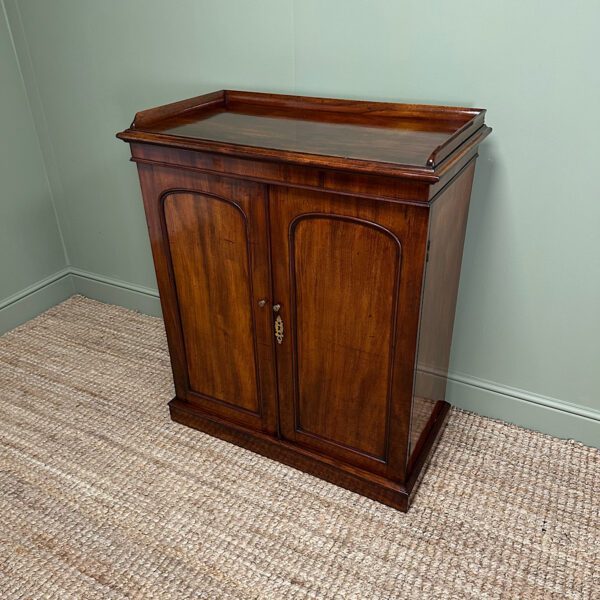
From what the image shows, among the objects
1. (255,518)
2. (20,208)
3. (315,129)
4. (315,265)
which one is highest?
(315,129)

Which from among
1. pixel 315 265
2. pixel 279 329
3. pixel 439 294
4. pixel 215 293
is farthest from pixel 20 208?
pixel 439 294

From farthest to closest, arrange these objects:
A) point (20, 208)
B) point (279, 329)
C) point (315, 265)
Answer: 1. point (20, 208)
2. point (279, 329)
3. point (315, 265)

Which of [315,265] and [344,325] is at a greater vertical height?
[315,265]

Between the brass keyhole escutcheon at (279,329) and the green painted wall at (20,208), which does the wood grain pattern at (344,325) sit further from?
the green painted wall at (20,208)

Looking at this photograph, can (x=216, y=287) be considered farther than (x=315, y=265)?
Yes

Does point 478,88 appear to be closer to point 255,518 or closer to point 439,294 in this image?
point 439,294

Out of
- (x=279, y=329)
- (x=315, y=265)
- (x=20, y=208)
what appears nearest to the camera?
(x=315, y=265)

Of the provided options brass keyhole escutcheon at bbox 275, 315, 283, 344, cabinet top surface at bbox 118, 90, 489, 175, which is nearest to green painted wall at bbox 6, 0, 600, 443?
cabinet top surface at bbox 118, 90, 489, 175

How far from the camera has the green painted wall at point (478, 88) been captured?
1.19 metres

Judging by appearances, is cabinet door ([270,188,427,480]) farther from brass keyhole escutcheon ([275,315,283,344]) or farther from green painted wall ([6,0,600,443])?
green painted wall ([6,0,600,443])

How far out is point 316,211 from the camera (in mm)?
1085

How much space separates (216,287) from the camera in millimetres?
1323

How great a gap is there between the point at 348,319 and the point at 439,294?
0.70 feet

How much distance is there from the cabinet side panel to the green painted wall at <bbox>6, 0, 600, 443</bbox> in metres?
0.09
